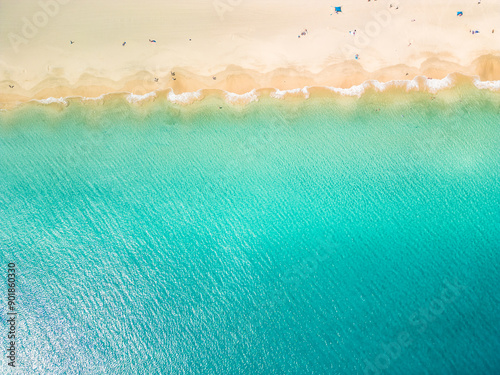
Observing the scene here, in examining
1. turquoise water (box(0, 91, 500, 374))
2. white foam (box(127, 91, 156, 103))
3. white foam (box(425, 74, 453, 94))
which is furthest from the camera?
white foam (box(425, 74, 453, 94))

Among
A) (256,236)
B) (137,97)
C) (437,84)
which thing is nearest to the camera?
(256,236)

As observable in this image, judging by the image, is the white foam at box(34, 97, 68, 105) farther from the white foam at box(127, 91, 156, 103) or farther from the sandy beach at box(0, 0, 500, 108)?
the white foam at box(127, 91, 156, 103)

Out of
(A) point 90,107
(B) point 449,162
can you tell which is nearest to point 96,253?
(A) point 90,107

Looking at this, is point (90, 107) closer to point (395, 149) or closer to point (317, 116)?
point (317, 116)

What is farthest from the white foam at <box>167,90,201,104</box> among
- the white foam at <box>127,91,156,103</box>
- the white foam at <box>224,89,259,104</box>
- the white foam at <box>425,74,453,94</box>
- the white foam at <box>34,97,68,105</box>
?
the white foam at <box>425,74,453,94</box>

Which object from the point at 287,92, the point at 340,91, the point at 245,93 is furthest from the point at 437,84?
the point at 245,93

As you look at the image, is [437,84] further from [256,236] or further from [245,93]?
[256,236]
